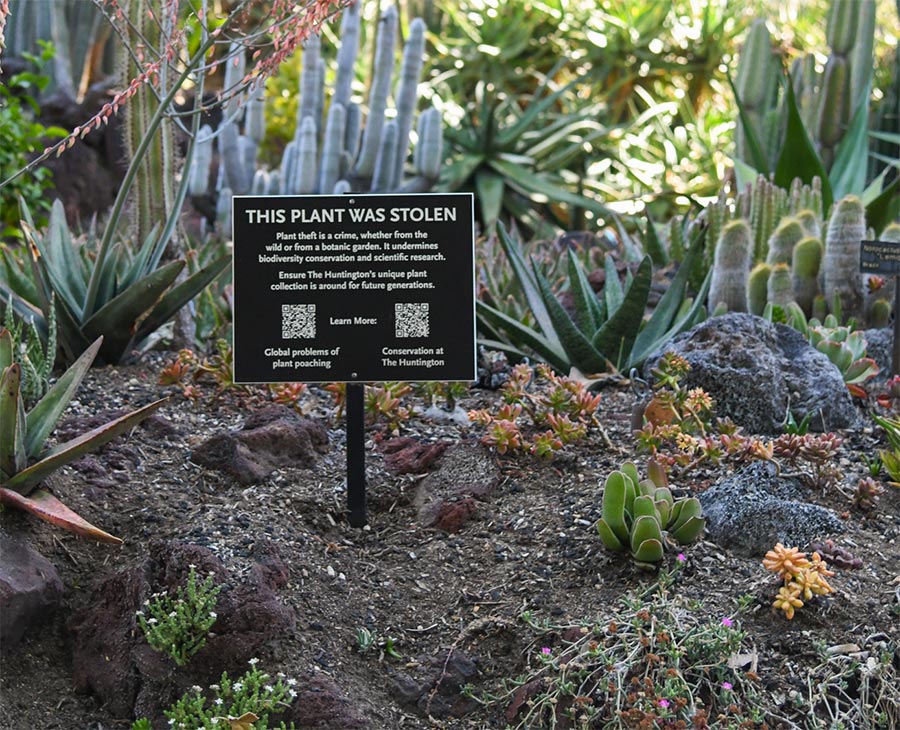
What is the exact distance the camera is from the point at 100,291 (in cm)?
430

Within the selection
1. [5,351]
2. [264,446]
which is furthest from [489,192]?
[5,351]

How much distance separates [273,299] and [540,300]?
63.9 inches

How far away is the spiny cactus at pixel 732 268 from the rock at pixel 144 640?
119 inches

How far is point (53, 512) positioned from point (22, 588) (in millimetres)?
198

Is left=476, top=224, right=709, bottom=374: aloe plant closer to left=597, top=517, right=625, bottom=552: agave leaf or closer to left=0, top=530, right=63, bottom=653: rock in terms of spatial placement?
left=597, top=517, right=625, bottom=552: agave leaf

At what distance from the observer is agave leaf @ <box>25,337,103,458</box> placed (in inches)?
123

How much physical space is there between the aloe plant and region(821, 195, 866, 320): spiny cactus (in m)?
0.92

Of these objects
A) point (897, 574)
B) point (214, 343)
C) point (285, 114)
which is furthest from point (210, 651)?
point (285, 114)

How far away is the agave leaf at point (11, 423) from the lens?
288 cm

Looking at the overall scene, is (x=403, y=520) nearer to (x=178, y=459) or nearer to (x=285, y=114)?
(x=178, y=459)

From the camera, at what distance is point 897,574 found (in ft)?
9.65

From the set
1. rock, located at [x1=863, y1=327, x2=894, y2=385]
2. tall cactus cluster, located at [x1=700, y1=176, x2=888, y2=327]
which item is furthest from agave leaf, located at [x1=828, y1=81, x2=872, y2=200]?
rock, located at [x1=863, y1=327, x2=894, y2=385]

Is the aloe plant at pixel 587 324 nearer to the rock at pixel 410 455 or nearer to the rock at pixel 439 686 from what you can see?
the rock at pixel 410 455

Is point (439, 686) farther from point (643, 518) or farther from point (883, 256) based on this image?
point (883, 256)
